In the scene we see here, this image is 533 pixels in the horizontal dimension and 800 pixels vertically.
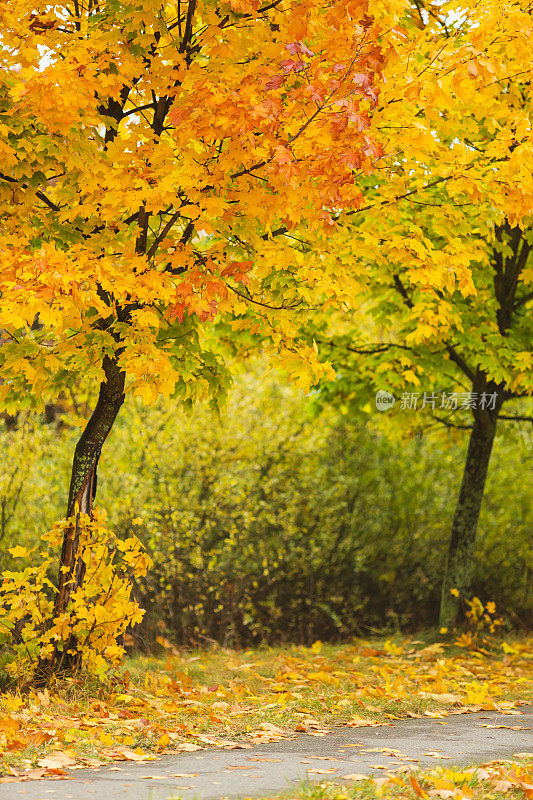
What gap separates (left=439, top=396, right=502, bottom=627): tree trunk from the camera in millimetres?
9383

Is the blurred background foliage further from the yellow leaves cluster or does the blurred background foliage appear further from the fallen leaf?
the fallen leaf

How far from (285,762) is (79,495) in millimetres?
2627

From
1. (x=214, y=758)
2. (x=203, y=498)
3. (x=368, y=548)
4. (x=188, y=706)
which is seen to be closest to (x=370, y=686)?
(x=188, y=706)

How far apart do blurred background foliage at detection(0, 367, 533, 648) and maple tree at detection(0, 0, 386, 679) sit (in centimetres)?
299

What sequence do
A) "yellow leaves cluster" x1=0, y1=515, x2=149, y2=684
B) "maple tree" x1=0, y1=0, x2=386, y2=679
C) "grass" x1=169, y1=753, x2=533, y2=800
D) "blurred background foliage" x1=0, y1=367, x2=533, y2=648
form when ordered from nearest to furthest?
1. "grass" x1=169, y1=753, x2=533, y2=800
2. "maple tree" x1=0, y1=0, x2=386, y2=679
3. "yellow leaves cluster" x1=0, y1=515, x2=149, y2=684
4. "blurred background foliage" x1=0, y1=367, x2=533, y2=648

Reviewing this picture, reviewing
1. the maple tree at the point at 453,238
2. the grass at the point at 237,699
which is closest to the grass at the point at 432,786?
the grass at the point at 237,699

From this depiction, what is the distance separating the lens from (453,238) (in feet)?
19.4

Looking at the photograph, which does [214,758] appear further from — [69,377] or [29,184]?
[29,184]

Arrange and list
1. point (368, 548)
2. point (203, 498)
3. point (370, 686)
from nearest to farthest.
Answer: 1. point (370, 686)
2. point (203, 498)
3. point (368, 548)

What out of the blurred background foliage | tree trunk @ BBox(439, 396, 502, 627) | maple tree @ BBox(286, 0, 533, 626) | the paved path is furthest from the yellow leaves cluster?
tree trunk @ BBox(439, 396, 502, 627)

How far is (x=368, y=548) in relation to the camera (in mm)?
10539

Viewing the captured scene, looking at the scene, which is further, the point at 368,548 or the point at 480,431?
the point at 368,548

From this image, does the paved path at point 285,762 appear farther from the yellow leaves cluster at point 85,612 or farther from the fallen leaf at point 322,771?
the yellow leaves cluster at point 85,612

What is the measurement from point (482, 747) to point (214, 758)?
5.08 feet
